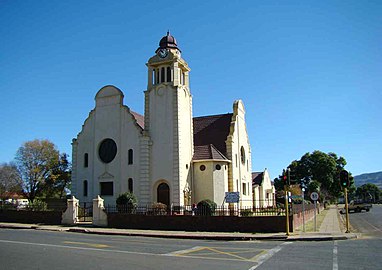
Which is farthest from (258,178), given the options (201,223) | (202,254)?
(202,254)

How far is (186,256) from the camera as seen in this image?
14500 mm

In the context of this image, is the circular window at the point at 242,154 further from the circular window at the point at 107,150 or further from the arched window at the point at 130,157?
the circular window at the point at 107,150

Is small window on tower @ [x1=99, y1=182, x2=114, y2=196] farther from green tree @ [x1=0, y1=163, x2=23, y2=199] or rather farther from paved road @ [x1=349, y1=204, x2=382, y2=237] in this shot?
paved road @ [x1=349, y1=204, x2=382, y2=237]

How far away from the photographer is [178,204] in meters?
33.8

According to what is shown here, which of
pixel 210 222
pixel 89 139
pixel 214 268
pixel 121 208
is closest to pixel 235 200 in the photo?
pixel 210 222

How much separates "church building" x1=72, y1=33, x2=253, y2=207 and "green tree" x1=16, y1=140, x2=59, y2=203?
12.8m

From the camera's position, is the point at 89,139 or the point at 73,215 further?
the point at 89,139

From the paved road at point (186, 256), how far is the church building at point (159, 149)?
17084 mm

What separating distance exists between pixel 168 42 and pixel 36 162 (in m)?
26.3

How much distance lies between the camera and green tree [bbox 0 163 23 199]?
175 ft

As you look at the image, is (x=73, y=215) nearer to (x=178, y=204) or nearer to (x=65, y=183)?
(x=178, y=204)

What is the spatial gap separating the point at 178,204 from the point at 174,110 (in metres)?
8.86

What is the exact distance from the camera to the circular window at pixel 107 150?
1496 inches

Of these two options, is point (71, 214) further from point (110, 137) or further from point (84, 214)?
point (110, 137)
